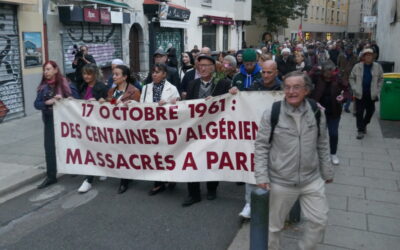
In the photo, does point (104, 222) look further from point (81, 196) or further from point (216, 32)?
point (216, 32)

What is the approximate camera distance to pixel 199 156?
5.33m

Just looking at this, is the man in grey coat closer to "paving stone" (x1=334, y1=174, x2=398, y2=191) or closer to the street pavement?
the street pavement

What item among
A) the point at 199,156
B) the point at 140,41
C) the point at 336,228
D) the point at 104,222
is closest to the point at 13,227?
the point at 104,222

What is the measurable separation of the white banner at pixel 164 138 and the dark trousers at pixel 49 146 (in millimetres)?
150

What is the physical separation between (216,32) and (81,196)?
942 inches

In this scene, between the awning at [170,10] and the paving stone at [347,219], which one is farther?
the awning at [170,10]

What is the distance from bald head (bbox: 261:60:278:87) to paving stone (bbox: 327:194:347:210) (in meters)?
1.70

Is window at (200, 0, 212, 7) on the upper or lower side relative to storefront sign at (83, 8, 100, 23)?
upper

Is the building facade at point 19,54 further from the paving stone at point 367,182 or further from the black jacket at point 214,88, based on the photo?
the paving stone at point 367,182

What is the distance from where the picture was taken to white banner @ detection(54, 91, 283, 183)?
517cm

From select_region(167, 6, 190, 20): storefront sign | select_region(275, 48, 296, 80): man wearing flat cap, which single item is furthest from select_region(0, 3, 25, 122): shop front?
select_region(167, 6, 190, 20): storefront sign

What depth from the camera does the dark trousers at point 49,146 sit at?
6000mm

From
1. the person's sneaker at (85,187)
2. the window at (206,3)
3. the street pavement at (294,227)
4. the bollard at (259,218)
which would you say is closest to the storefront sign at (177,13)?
the window at (206,3)

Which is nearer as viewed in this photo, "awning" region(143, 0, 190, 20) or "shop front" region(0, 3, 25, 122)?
"shop front" region(0, 3, 25, 122)
